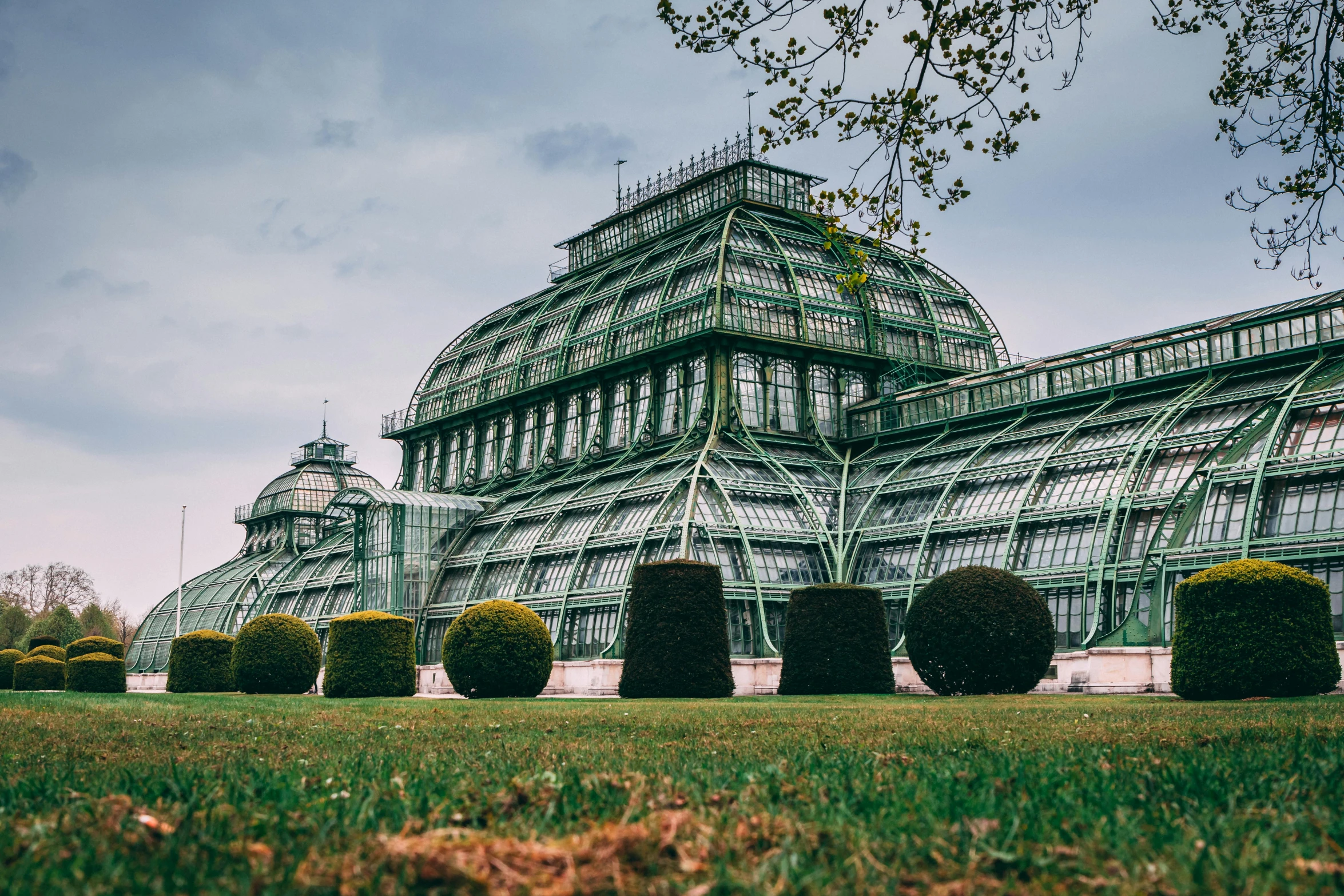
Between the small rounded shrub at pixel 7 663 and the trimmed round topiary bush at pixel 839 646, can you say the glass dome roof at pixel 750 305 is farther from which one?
the small rounded shrub at pixel 7 663

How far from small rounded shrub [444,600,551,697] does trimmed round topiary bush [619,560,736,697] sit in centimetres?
→ 264

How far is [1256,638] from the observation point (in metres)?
23.2

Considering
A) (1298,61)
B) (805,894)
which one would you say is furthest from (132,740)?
(1298,61)

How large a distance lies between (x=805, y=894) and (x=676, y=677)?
89.6 ft

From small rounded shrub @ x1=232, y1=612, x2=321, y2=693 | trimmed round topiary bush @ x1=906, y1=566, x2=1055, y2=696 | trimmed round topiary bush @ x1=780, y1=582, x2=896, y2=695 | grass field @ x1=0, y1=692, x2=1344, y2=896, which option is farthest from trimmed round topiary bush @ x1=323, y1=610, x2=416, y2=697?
grass field @ x1=0, y1=692, x2=1344, y2=896

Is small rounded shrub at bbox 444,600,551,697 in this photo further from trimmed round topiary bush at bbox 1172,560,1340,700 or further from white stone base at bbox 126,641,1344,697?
trimmed round topiary bush at bbox 1172,560,1340,700

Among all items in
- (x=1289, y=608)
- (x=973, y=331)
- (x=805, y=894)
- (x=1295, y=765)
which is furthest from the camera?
(x=973, y=331)

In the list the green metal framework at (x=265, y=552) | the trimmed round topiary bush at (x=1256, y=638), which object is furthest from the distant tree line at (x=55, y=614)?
the trimmed round topiary bush at (x=1256, y=638)

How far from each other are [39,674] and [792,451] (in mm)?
33184

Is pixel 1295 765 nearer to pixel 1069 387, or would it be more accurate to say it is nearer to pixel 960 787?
pixel 960 787

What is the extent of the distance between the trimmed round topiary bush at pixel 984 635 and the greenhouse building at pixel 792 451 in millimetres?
2183

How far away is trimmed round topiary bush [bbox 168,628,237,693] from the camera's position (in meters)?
42.0

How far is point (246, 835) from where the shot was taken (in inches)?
189

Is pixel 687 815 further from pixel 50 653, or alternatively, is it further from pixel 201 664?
pixel 50 653
